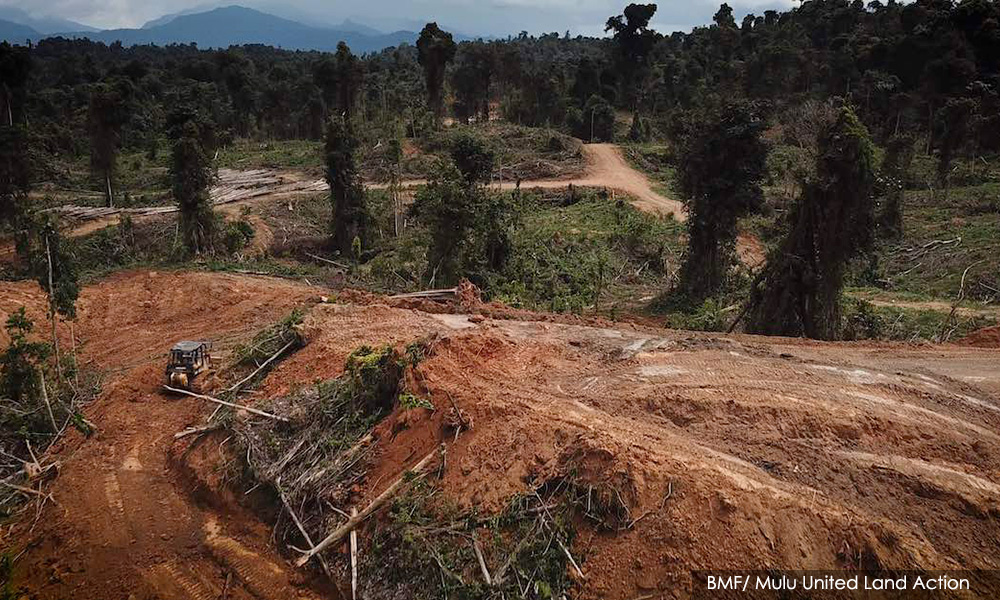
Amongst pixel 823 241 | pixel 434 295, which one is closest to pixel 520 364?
pixel 434 295

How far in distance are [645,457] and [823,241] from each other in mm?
9709

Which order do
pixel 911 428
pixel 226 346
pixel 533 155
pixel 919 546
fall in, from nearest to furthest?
1. pixel 919 546
2. pixel 911 428
3. pixel 226 346
4. pixel 533 155

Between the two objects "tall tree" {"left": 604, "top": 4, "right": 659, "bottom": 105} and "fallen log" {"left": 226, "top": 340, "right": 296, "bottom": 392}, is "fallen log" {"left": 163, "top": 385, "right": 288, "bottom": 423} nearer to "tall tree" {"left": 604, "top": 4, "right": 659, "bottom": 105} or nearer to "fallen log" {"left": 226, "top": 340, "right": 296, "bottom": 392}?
"fallen log" {"left": 226, "top": 340, "right": 296, "bottom": 392}

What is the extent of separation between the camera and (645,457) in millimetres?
8578

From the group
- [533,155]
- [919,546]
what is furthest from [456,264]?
[533,155]

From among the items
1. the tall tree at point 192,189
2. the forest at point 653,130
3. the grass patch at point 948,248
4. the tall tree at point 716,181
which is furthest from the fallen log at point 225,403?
the grass patch at point 948,248

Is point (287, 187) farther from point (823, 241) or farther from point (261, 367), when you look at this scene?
point (823, 241)

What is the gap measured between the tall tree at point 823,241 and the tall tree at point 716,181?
3781 millimetres

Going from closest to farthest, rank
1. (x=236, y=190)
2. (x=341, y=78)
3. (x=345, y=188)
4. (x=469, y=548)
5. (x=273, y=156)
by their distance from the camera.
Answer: (x=469, y=548) < (x=345, y=188) < (x=236, y=190) < (x=273, y=156) < (x=341, y=78)

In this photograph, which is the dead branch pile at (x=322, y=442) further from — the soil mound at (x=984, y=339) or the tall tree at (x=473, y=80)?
the tall tree at (x=473, y=80)

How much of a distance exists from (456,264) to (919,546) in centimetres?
1492

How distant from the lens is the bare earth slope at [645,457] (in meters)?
7.57

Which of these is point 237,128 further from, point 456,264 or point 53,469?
point 53,469

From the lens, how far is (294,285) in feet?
67.3
